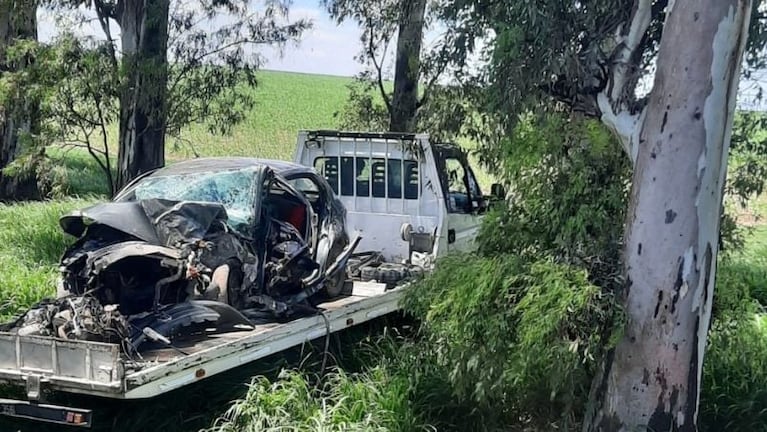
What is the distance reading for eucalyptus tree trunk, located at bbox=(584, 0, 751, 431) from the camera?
214 inches

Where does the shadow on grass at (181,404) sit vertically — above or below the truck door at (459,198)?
below

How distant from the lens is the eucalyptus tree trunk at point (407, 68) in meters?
13.5

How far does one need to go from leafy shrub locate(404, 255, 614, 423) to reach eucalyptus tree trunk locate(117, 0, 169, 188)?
8.51 meters

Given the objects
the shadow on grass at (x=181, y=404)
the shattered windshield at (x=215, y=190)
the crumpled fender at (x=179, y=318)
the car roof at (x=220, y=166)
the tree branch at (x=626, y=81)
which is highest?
the tree branch at (x=626, y=81)

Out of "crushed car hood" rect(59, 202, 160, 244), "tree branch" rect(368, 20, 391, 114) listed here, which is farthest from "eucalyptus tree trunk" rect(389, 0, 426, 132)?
"crushed car hood" rect(59, 202, 160, 244)

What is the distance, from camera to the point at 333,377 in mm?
6938

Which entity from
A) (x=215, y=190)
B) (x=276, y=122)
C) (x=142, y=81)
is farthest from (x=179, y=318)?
(x=276, y=122)

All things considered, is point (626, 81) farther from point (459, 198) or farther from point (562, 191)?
point (459, 198)

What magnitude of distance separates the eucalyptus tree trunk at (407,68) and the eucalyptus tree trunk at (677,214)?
798 cm

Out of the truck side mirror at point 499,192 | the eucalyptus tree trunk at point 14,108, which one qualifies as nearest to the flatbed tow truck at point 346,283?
the truck side mirror at point 499,192

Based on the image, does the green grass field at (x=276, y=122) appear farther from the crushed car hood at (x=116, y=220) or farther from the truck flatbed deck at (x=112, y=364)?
the truck flatbed deck at (x=112, y=364)

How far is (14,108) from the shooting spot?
44.2ft

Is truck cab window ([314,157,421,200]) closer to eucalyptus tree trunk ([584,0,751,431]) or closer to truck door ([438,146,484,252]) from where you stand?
truck door ([438,146,484,252])

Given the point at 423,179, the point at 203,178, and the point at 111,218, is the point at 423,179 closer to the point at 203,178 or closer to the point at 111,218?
the point at 203,178
